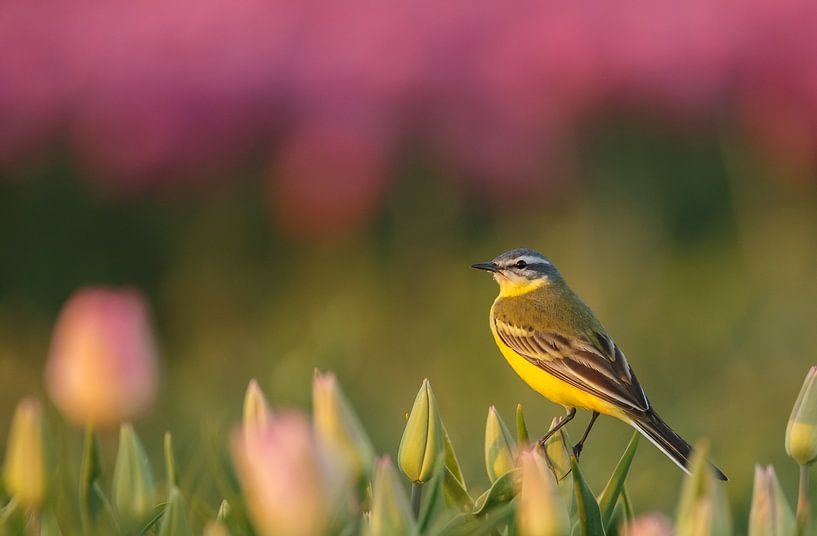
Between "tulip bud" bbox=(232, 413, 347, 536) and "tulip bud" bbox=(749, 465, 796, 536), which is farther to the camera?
"tulip bud" bbox=(749, 465, 796, 536)

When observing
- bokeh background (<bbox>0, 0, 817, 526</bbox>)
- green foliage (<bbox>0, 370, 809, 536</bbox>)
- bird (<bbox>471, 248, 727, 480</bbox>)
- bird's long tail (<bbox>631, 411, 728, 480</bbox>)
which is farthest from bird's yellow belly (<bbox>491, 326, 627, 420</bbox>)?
bokeh background (<bbox>0, 0, 817, 526</bbox>)

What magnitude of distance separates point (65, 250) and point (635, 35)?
68.3 inches

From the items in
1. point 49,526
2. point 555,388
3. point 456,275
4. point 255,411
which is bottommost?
point 456,275

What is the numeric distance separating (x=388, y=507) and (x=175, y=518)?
166 mm

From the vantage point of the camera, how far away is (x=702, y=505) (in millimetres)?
712

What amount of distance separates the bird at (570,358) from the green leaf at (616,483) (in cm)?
57

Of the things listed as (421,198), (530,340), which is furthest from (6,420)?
(421,198)

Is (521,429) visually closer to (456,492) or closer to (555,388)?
(456,492)

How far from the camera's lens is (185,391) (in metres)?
2.82

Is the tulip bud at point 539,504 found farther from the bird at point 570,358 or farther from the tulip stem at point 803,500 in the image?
the bird at point 570,358

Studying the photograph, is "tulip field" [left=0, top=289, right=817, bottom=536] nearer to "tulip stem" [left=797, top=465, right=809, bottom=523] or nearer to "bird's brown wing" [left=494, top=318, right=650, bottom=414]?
"tulip stem" [left=797, top=465, right=809, bottom=523]

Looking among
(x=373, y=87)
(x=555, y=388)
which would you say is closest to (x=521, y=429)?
(x=555, y=388)

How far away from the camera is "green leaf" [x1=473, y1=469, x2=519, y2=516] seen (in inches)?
32.6

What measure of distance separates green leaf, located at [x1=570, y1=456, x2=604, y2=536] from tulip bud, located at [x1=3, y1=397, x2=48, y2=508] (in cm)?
34
